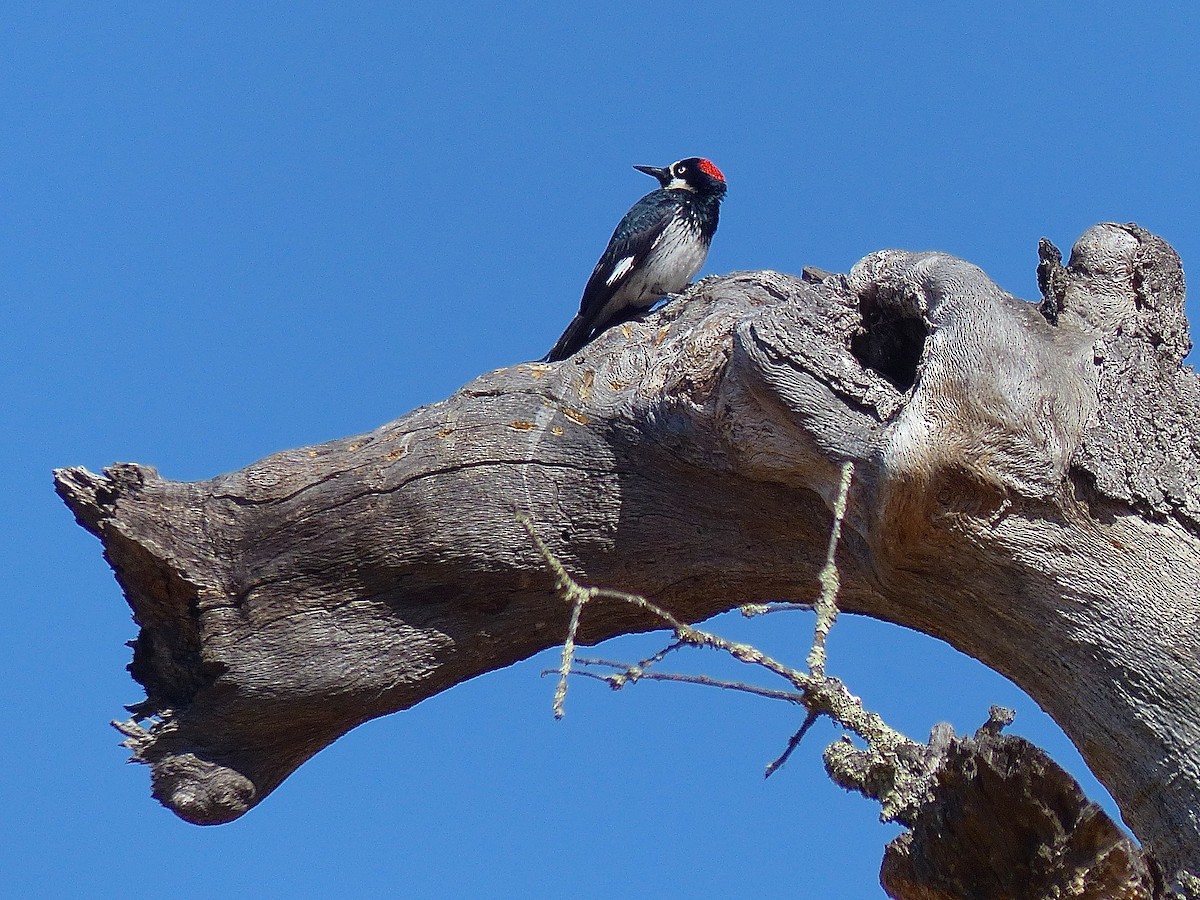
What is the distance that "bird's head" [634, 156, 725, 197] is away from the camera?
770 centimetres

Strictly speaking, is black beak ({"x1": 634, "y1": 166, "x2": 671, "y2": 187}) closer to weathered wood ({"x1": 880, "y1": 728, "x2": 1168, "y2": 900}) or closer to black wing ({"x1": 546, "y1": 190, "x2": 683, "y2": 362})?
black wing ({"x1": 546, "y1": 190, "x2": 683, "y2": 362})

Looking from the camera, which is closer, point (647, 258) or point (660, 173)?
point (647, 258)

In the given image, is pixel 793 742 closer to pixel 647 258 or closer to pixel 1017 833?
pixel 1017 833

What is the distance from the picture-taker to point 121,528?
3934mm

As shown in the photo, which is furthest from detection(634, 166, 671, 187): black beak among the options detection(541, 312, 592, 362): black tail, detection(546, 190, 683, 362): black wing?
detection(541, 312, 592, 362): black tail

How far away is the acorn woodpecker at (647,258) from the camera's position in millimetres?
6746

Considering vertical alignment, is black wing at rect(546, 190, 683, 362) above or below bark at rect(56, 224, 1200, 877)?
above

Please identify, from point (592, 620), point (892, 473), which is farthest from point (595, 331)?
point (892, 473)

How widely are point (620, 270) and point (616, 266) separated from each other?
6 centimetres

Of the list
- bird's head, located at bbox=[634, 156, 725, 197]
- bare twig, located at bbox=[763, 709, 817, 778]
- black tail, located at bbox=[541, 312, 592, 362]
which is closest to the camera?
bare twig, located at bbox=[763, 709, 817, 778]

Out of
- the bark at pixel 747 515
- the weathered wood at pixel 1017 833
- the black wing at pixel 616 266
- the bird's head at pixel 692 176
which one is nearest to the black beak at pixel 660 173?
the bird's head at pixel 692 176

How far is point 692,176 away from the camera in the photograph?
7926 mm

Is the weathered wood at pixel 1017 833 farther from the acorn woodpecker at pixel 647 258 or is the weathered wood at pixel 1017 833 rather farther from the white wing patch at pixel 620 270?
the white wing patch at pixel 620 270

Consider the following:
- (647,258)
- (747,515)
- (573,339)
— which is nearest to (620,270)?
(647,258)
